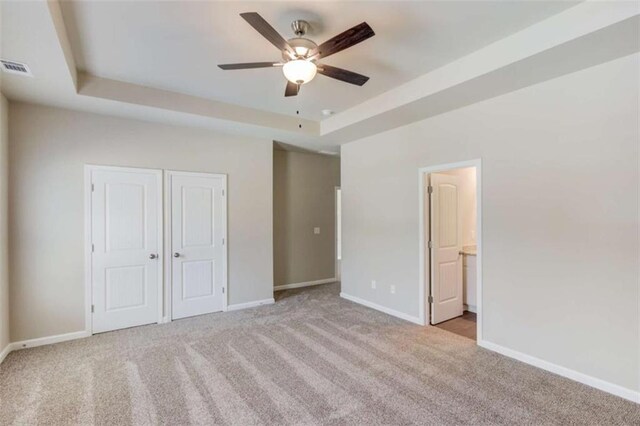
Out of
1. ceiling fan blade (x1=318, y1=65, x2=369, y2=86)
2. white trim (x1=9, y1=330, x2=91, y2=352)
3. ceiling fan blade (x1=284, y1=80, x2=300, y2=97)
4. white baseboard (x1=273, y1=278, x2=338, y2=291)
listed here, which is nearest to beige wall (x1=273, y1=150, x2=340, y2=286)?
white baseboard (x1=273, y1=278, x2=338, y2=291)

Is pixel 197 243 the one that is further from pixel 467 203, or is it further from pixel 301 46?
pixel 467 203

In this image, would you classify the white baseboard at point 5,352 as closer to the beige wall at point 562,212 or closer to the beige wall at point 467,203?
the beige wall at point 562,212

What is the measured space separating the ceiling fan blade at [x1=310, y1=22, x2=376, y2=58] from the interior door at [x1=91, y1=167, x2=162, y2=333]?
3077 mm

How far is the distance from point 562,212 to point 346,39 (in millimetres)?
2446

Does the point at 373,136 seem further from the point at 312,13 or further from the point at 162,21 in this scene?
Result: the point at 162,21

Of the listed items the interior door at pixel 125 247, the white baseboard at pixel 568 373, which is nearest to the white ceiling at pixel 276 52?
the interior door at pixel 125 247

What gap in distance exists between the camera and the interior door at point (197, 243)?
4.47 m

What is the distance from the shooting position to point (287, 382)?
2750mm

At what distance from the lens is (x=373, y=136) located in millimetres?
4918

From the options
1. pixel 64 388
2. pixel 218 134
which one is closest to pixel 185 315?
pixel 64 388

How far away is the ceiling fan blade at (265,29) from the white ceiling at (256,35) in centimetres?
29

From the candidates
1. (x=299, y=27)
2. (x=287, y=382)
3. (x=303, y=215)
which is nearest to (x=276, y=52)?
(x=299, y=27)

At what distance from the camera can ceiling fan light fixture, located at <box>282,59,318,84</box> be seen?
236cm

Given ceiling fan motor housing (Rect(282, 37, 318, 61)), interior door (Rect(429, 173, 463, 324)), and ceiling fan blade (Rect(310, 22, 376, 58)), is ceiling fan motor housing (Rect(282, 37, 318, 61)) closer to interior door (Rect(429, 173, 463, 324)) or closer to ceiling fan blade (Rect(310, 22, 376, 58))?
ceiling fan blade (Rect(310, 22, 376, 58))
